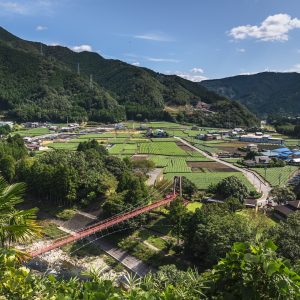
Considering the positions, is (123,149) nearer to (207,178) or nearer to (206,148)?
(206,148)

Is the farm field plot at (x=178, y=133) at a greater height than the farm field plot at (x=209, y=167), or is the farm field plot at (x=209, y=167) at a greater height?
the farm field plot at (x=178, y=133)

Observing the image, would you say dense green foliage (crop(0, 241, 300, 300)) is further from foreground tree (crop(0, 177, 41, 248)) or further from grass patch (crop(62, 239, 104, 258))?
grass patch (crop(62, 239, 104, 258))

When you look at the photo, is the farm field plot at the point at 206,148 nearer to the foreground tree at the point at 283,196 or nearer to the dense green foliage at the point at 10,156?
the foreground tree at the point at 283,196

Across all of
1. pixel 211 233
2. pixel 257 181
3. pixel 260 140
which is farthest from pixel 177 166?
pixel 260 140

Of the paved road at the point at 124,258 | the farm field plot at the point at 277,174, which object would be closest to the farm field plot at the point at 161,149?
the farm field plot at the point at 277,174

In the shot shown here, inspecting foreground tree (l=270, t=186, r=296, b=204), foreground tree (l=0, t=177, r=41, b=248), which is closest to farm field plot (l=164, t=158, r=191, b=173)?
foreground tree (l=270, t=186, r=296, b=204)

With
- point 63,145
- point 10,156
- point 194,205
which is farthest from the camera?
point 63,145
